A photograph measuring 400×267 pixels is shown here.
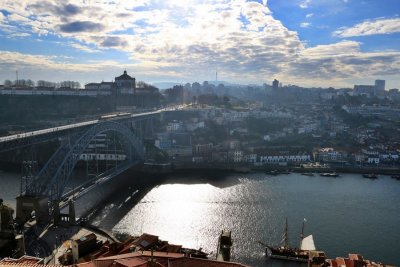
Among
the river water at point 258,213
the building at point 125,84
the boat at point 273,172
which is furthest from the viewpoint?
the building at point 125,84

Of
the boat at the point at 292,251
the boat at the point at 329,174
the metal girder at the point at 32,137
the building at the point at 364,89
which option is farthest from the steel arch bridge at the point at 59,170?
the building at the point at 364,89

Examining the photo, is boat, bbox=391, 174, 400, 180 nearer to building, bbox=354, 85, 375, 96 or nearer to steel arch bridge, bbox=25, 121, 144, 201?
steel arch bridge, bbox=25, 121, 144, 201

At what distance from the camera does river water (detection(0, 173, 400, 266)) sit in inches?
464

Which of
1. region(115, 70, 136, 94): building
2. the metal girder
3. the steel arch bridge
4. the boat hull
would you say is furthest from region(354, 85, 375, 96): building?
the boat hull

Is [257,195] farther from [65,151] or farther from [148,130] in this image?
[148,130]

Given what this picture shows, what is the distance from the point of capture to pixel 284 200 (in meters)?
16.4

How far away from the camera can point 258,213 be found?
47.5 feet

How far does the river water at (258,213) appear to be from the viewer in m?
11.8

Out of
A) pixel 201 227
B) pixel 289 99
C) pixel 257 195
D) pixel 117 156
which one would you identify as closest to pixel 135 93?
pixel 117 156

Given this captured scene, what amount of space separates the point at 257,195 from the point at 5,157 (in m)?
16.2

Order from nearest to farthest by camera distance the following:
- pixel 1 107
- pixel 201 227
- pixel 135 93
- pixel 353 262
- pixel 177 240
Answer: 1. pixel 353 262
2. pixel 177 240
3. pixel 201 227
4. pixel 1 107
5. pixel 135 93

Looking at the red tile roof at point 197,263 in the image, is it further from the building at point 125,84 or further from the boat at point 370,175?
the building at point 125,84

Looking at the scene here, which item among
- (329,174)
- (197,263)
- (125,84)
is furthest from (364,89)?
(197,263)

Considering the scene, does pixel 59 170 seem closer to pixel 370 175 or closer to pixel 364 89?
pixel 370 175
